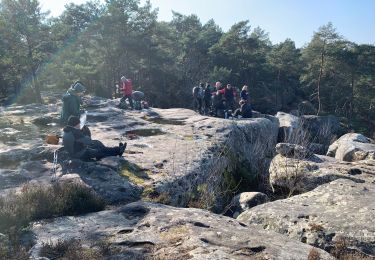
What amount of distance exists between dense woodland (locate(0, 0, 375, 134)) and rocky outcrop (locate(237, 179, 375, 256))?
18573mm

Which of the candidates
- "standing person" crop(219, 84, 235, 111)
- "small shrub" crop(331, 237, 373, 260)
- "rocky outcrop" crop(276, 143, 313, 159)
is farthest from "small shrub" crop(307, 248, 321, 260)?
"standing person" crop(219, 84, 235, 111)

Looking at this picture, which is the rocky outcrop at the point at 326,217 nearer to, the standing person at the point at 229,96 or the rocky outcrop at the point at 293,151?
the rocky outcrop at the point at 293,151

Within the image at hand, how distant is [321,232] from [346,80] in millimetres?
38137

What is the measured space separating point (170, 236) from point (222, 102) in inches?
537

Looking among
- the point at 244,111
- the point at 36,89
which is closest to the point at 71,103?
the point at 244,111

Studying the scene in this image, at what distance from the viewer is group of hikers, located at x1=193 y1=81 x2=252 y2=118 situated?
1755 cm

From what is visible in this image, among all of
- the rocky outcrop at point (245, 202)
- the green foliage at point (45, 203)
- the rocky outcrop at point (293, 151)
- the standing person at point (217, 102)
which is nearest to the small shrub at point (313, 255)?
the green foliage at point (45, 203)

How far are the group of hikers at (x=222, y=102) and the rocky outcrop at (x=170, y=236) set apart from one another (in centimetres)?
1182

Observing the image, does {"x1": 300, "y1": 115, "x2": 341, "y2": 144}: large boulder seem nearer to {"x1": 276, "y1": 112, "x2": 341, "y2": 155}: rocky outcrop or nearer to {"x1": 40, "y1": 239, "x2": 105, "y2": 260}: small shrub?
{"x1": 276, "y1": 112, "x2": 341, "y2": 155}: rocky outcrop

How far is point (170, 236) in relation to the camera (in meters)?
5.14

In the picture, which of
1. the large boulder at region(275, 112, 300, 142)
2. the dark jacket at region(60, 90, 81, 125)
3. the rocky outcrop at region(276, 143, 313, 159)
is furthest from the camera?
the large boulder at region(275, 112, 300, 142)

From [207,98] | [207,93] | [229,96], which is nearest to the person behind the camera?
[229,96]

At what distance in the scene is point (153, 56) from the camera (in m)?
33.5

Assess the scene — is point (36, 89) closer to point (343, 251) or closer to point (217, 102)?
point (217, 102)
